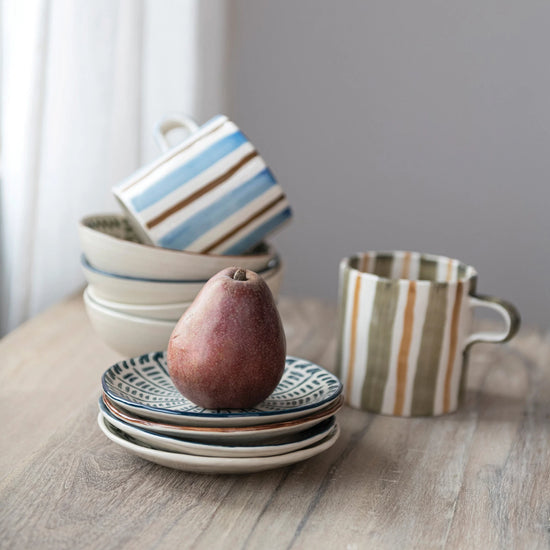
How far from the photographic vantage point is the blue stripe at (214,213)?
813 millimetres

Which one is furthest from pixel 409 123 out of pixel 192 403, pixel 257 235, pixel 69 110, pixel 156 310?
pixel 192 403

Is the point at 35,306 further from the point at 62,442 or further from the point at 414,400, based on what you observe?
the point at 414,400

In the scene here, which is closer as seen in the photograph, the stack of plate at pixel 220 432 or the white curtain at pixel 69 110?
the stack of plate at pixel 220 432

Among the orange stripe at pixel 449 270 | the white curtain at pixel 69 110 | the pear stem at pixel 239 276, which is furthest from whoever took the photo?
the white curtain at pixel 69 110

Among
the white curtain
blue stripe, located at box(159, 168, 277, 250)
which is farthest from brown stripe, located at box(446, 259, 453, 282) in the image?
the white curtain

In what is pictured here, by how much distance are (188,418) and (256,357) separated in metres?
0.08

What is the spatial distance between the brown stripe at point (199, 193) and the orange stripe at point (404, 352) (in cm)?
22

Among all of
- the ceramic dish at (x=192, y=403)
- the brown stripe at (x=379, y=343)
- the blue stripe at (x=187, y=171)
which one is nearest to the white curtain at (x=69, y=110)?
the blue stripe at (x=187, y=171)

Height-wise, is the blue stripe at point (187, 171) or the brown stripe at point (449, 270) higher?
the blue stripe at point (187, 171)

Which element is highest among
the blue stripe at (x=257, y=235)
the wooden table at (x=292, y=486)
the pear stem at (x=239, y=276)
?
the pear stem at (x=239, y=276)

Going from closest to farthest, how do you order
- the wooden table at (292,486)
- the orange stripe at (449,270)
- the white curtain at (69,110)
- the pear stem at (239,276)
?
the wooden table at (292,486) < the pear stem at (239,276) < the orange stripe at (449,270) < the white curtain at (69,110)

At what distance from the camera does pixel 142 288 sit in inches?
31.3

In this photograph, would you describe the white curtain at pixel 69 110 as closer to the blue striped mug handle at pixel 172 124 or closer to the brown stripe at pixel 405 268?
the blue striped mug handle at pixel 172 124

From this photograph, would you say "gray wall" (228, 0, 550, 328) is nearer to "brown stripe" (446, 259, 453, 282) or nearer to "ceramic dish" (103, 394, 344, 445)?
"brown stripe" (446, 259, 453, 282)
